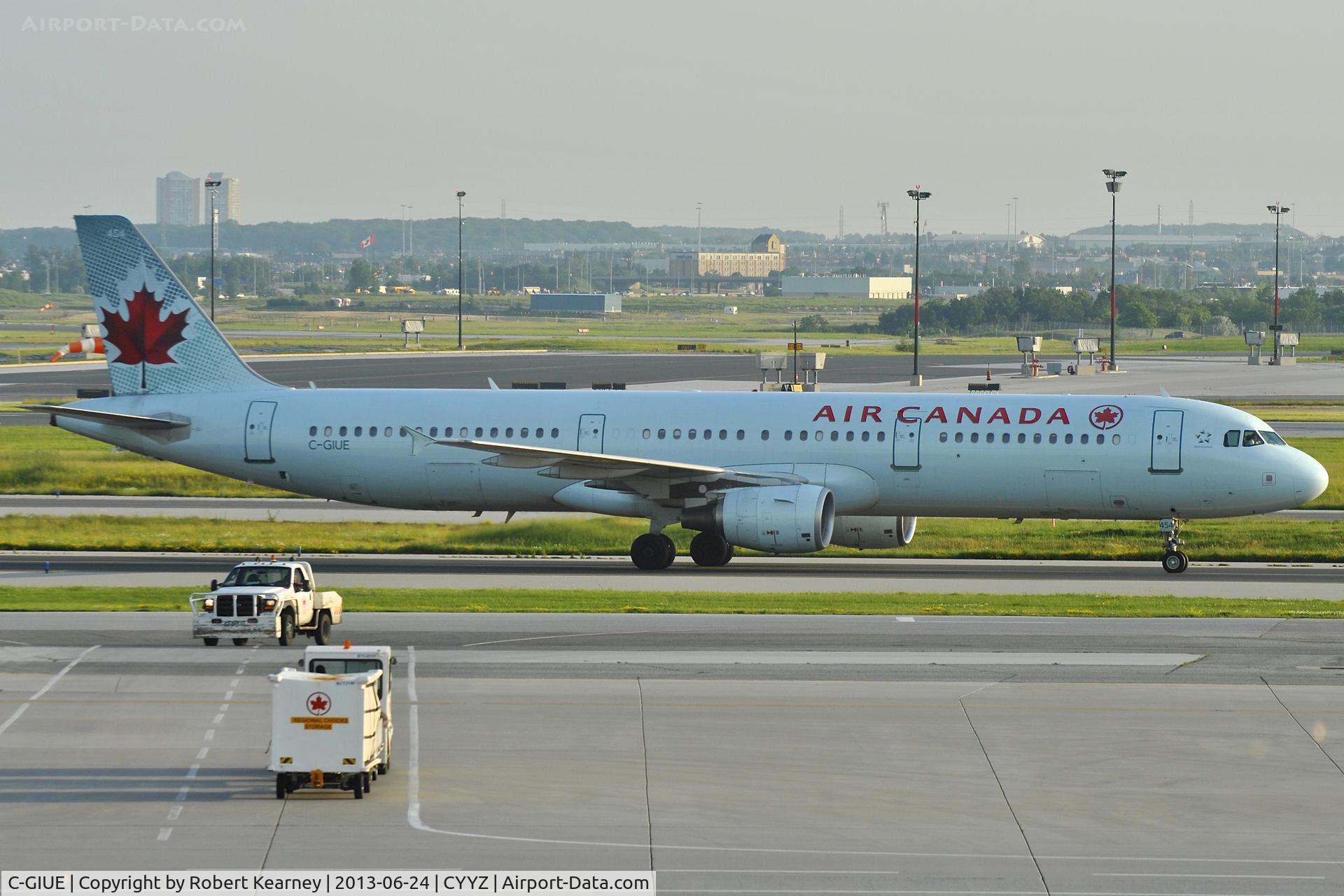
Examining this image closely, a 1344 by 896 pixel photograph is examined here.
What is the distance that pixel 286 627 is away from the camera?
95.0 ft

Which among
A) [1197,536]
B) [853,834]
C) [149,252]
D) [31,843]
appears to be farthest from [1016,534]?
[31,843]

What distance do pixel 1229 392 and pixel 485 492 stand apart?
2950 inches

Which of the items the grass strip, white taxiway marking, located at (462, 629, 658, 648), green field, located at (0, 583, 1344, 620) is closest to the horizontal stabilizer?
the grass strip

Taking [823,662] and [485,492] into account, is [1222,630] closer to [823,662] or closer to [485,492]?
[823,662]

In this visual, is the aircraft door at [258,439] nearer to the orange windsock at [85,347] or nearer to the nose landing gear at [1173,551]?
the nose landing gear at [1173,551]

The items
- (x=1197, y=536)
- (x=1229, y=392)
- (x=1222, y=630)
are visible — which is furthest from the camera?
(x=1229, y=392)

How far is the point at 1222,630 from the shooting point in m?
30.9

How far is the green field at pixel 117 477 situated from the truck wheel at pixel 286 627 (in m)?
24.5

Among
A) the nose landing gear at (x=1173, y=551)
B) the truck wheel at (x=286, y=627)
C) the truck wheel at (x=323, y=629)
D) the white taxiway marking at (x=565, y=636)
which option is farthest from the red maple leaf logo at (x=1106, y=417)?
the truck wheel at (x=286, y=627)

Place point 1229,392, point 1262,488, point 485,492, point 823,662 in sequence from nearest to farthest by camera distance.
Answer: point 823,662, point 1262,488, point 485,492, point 1229,392

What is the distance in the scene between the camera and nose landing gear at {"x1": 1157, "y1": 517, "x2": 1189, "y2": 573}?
3944cm

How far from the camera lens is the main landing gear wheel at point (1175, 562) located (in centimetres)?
3941

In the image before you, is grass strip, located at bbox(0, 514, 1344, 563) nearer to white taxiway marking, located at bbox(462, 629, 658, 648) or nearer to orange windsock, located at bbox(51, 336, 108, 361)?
white taxiway marking, located at bbox(462, 629, 658, 648)

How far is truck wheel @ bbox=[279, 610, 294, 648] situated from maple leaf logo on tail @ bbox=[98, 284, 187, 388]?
16.4 meters
